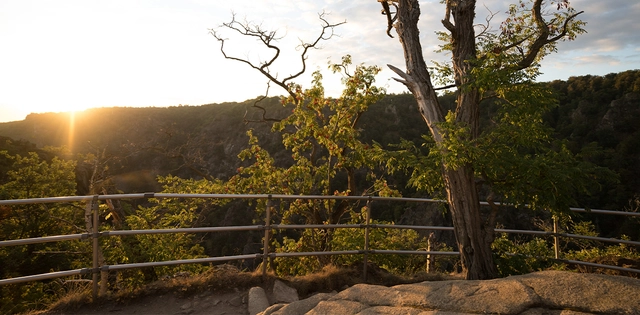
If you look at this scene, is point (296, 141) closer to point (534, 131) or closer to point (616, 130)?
point (534, 131)

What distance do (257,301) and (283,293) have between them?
1.52 ft

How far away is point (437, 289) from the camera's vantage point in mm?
3707

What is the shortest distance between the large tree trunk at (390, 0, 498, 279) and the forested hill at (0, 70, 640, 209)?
372 inches

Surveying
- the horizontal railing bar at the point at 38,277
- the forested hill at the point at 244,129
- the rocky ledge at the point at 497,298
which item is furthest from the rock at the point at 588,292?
the forested hill at the point at 244,129

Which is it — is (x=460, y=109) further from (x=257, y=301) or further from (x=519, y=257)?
(x=257, y=301)

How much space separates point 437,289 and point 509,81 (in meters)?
2.69

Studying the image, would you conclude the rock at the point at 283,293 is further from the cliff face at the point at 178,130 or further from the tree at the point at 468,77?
the cliff face at the point at 178,130

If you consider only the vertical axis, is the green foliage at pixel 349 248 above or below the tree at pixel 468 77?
below

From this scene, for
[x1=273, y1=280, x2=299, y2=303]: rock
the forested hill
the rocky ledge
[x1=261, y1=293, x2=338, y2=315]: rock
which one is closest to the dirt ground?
[x1=273, y1=280, x2=299, y2=303]: rock

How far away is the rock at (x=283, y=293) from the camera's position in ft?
15.8

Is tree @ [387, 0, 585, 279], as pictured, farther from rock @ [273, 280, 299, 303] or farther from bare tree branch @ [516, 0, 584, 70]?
rock @ [273, 280, 299, 303]

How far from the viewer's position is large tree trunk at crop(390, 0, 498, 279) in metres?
5.28

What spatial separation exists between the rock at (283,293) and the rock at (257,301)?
0.15 m

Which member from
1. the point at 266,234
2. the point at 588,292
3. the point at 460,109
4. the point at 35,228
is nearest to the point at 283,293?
the point at 266,234
